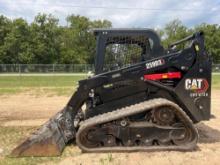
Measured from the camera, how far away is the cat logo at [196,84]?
6.94 m

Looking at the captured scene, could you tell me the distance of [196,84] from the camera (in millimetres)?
6945

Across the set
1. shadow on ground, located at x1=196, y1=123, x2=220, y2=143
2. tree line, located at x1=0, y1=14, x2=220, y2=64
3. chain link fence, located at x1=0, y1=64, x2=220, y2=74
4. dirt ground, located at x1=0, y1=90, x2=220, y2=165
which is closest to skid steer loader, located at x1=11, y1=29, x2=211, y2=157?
dirt ground, located at x1=0, y1=90, x2=220, y2=165

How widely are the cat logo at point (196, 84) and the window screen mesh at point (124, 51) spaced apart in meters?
1.06

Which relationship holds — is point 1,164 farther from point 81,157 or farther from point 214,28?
Answer: point 214,28

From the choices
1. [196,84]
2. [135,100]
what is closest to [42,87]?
[135,100]

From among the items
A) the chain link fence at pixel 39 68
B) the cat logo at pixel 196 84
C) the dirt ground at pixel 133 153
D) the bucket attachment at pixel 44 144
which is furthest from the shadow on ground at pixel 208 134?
the chain link fence at pixel 39 68

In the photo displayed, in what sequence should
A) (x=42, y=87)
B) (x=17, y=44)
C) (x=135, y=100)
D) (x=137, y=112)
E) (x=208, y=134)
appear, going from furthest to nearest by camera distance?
(x=17, y=44) → (x=42, y=87) → (x=208, y=134) → (x=135, y=100) → (x=137, y=112)

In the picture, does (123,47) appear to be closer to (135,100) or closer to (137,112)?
(135,100)

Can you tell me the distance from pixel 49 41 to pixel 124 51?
182 feet

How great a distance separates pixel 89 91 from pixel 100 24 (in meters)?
67.0

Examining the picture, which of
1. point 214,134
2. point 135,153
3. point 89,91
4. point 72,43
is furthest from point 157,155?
point 72,43

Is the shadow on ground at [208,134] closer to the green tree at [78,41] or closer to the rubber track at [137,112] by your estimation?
the rubber track at [137,112]

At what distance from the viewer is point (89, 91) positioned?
7.04m

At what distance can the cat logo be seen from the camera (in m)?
6.94
